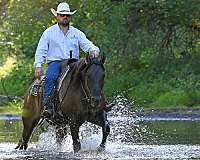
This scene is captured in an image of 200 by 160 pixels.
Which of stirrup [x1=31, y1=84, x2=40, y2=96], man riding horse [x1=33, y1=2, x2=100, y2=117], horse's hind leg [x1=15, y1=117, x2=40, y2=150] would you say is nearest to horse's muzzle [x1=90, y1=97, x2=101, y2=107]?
man riding horse [x1=33, y1=2, x2=100, y2=117]

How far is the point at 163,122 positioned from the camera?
21312 mm

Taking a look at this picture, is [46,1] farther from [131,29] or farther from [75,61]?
[75,61]

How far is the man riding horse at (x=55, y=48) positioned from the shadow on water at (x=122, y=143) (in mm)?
702

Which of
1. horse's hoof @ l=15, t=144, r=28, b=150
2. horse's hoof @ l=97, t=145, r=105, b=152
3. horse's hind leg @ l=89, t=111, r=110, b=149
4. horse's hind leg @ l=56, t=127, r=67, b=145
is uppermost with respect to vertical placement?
horse's hind leg @ l=89, t=111, r=110, b=149

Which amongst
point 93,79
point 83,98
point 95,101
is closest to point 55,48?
point 83,98

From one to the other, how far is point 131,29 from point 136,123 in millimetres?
6949

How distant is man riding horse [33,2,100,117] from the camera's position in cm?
1279

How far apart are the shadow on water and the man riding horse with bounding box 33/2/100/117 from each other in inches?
27.6

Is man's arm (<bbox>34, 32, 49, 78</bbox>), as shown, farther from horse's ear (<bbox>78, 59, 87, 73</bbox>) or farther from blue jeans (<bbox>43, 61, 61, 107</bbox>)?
horse's ear (<bbox>78, 59, 87, 73</bbox>)

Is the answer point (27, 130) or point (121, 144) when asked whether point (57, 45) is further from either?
point (121, 144)

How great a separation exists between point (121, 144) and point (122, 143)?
41cm

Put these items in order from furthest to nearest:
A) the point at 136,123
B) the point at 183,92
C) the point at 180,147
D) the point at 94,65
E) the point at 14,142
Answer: the point at 183,92, the point at 136,123, the point at 14,142, the point at 180,147, the point at 94,65

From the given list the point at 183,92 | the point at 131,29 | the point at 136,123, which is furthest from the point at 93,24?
→ the point at 136,123

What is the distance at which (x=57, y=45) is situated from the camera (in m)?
12.9
